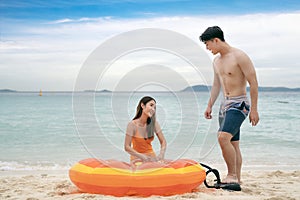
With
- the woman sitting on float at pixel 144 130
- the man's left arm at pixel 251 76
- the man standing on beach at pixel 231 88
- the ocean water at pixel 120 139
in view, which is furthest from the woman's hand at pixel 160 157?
the man's left arm at pixel 251 76

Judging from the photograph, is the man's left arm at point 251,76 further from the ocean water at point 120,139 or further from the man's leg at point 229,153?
the ocean water at point 120,139

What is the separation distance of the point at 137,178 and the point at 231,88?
148cm

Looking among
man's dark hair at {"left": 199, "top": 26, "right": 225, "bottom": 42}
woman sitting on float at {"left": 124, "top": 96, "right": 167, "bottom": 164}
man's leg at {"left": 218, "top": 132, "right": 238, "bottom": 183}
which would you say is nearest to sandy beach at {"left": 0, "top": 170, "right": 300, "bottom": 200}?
man's leg at {"left": 218, "top": 132, "right": 238, "bottom": 183}

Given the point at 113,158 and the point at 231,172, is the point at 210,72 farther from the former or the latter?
the point at 113,158

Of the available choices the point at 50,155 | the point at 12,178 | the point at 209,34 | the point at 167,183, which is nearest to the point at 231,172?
the point at 167,183

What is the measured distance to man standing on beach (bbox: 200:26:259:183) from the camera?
14.6ft

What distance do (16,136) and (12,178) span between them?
6.57 metres

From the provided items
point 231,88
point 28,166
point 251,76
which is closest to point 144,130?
point 231,88

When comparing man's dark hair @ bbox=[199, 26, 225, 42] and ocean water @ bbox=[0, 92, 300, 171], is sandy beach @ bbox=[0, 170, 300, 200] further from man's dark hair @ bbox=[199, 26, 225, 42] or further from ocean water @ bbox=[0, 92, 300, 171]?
man's dark hair @ bbox=[199, 26, 225, 42]

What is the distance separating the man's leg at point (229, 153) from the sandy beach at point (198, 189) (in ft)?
0.66

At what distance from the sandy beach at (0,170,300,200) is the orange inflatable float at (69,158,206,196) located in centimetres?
9

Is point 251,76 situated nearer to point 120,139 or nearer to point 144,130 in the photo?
point 144,130

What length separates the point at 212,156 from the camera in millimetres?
8352

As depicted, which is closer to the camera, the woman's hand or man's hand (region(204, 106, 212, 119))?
the woman's hand
